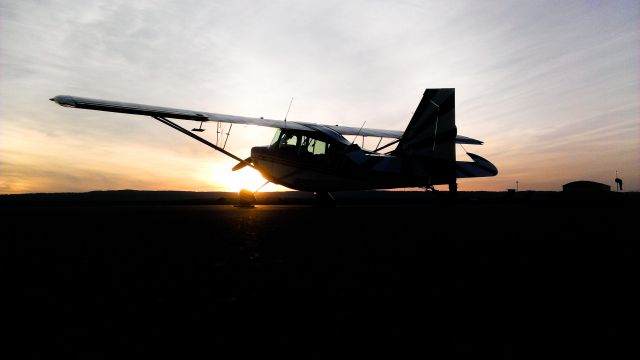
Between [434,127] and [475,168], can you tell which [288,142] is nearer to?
[434,127]

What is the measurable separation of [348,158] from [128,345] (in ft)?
42.2

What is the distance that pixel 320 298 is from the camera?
2832 mm

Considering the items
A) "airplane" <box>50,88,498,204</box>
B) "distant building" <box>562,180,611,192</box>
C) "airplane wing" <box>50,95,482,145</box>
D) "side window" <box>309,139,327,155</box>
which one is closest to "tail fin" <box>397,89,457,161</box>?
"airplane" <box>50,88,498,204</box>

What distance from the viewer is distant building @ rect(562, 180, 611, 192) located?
78.6 metres

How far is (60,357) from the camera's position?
1.88m

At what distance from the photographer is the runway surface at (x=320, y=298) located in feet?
6.61

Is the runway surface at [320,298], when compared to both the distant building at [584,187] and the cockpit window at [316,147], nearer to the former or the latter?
the cockpit window at [316,147]

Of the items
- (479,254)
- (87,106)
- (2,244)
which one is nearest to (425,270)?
(479,254)

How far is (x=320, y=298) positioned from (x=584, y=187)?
307 feet

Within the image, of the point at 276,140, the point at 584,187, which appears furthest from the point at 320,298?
the point at 584,187

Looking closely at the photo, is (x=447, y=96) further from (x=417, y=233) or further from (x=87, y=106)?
(x=87, y=106)

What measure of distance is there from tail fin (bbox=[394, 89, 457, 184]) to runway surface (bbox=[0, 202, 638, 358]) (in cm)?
892

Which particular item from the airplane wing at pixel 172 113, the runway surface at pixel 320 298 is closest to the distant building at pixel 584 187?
the airplane wing at pixel 172 113

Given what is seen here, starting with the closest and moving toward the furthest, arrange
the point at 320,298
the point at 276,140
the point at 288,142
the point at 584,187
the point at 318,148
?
1. the point at 320,298
2. the point at 318,148
3. the point at 288,142
4. the point at 276,140
5. the point at 584,187
